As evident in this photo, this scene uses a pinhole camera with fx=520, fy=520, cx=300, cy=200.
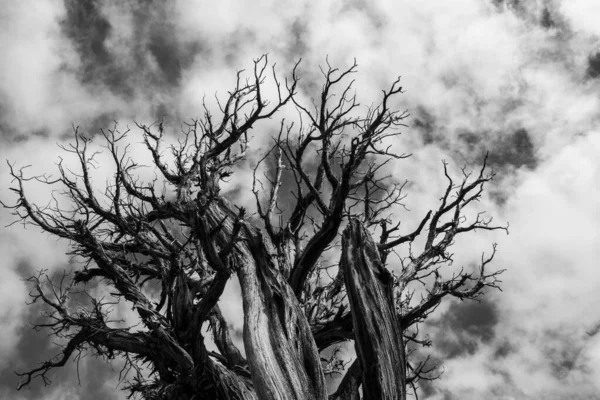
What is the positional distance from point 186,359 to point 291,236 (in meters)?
2.11

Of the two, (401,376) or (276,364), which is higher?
(276,364)

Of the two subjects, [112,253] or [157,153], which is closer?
[112,253]

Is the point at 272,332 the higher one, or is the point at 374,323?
the point at 272,332

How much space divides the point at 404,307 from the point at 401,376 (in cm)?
181

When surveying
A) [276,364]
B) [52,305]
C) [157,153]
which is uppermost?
[157,153]

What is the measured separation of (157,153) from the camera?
8141mm

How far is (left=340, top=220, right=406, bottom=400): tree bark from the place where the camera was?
13.7ft

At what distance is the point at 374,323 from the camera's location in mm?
4336

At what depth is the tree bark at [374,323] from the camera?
4172 mm

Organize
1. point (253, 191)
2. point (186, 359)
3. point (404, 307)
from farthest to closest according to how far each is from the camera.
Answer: point (253, 191) < point (404, 307) < point (186, 359)

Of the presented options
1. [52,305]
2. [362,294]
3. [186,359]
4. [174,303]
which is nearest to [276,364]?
[362,294]

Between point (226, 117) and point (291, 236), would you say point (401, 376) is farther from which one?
point (226, 117)

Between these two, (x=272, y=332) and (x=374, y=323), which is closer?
(x=374, y=323)

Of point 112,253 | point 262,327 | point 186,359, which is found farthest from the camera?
point 112,253
